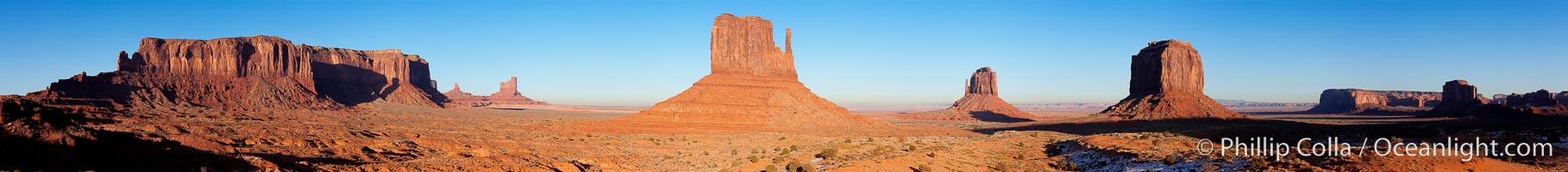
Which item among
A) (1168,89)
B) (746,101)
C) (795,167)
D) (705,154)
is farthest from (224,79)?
(1168,89)

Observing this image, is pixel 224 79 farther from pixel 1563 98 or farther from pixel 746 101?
pixel 1563 98

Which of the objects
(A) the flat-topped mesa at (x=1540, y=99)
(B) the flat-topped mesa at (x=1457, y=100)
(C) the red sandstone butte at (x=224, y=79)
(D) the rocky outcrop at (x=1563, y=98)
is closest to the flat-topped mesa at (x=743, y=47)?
(C) the red sandstone butte at (x=224, y=79)

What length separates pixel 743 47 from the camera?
68.1 metres

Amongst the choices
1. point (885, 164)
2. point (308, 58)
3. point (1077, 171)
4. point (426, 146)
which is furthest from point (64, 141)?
point (308, 58)

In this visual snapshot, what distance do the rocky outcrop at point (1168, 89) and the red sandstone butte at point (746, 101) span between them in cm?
3096

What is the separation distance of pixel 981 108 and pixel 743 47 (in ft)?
224

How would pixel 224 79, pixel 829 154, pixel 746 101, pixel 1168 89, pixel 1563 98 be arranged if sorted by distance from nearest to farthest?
pixel 829 154 < pixel 746 101 < pixel 1168 89 < pixel 224 79 < pixel 1563 98

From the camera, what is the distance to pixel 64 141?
1795 cm

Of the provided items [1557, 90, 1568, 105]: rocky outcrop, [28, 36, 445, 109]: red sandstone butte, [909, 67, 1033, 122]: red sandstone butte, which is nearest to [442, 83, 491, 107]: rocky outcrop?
[28, 36, 445, 109]: red sandstone butte

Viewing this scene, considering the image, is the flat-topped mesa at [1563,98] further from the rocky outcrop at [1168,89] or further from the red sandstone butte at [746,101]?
the red sandstone butte at [746,101]

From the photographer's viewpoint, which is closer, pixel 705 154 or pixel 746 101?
pixel 705 154

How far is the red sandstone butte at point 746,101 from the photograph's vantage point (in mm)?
54625

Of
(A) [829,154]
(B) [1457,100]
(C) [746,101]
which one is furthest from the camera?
(B) [1457,100]

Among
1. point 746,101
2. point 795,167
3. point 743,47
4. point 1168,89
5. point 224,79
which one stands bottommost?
point 795,167
